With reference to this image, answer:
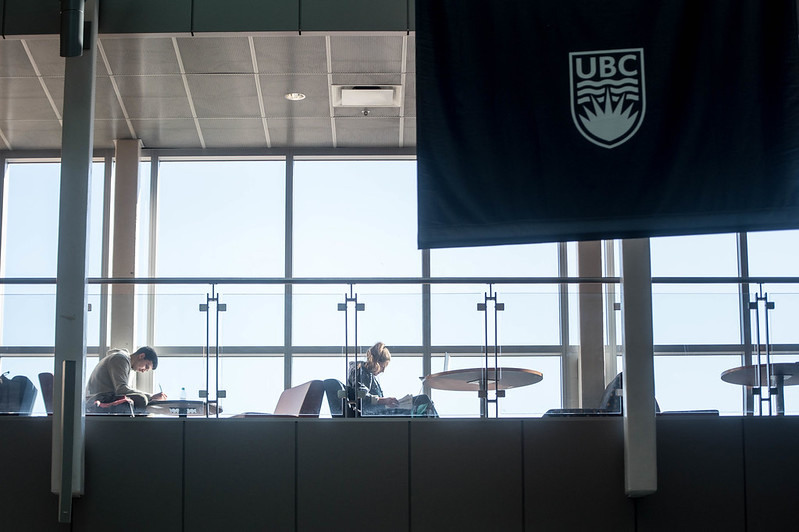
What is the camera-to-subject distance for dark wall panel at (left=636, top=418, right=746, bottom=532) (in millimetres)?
7312

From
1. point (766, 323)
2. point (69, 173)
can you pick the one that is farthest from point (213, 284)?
point (766, 323)

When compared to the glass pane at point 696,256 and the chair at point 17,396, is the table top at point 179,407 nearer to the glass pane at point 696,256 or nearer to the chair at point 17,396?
the chair at point 17,396

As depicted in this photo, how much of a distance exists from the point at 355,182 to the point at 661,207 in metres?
8.44

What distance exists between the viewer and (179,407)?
7469mm

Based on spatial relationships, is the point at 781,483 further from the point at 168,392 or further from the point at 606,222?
the point at 168,392

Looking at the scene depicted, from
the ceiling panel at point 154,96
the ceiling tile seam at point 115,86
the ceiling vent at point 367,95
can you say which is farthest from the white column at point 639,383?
the ceiling panel at point 154,96

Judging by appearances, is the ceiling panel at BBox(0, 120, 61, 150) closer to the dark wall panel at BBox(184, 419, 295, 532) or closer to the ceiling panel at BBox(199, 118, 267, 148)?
the ceiling panel at BBox(199, 118, 267, 148)

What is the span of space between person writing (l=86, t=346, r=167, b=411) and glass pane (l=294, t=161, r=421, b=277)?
5.68m

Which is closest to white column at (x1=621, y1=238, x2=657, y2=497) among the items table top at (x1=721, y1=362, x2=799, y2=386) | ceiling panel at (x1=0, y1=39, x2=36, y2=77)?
table top at (x1=721, y1=362, x2=799, y2=386)

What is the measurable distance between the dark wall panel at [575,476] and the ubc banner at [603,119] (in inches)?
97.8

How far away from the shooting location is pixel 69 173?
762cm

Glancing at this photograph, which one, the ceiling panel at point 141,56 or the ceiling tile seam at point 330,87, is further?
the ceiling tile seam at point 330,87

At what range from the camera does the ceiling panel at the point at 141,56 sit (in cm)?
989

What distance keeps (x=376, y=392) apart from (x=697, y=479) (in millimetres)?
2487
